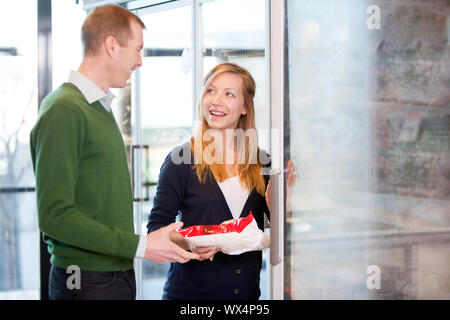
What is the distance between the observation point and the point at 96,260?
49.6 inches

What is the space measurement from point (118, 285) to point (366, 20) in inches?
44.8

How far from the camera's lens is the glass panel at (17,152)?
2766mm

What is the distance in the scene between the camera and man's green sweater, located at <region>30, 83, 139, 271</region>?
1146 millimetres

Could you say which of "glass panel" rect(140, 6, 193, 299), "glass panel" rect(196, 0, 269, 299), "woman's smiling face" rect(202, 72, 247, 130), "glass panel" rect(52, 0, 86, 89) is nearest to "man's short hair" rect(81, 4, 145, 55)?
"woman's smiling face" rect(202, 72, 247, 130)

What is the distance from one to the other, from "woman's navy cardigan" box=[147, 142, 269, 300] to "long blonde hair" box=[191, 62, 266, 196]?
0.10 feet

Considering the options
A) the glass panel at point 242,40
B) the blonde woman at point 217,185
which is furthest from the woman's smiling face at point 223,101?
the glass panel at point 242,40

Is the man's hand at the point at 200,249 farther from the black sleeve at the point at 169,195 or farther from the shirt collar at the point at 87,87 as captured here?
the shirt collar at the point at 87,87

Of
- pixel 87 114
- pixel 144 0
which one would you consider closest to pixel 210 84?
pixel 87 114

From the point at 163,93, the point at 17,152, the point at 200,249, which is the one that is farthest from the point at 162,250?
the point at 17,152

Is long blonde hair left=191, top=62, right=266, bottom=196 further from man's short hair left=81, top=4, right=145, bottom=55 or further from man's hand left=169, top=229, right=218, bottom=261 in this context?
man's short hair left=81, top=4, right=145, bottom=55

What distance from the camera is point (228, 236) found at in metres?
1.43

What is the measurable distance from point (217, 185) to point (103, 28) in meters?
0.60

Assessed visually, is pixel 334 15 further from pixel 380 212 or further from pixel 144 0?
pixel 144 0

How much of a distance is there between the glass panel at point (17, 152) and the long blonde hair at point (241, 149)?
148 cm
